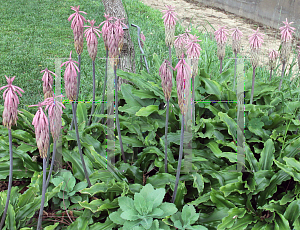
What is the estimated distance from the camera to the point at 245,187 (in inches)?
88.2

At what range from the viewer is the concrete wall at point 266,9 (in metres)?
9.04

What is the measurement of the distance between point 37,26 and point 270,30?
7.59m

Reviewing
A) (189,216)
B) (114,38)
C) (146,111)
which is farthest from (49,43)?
(189,216)

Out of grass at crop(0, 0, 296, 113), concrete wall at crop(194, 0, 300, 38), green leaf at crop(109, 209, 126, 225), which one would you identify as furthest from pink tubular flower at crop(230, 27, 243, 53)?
concrete wall at crop(194, 0, 300, 38)

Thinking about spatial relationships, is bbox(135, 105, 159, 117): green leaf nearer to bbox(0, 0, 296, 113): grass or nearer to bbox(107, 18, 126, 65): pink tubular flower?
bbox(107, 18, 126, 65): pink tubular flower

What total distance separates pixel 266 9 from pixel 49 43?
296 inches

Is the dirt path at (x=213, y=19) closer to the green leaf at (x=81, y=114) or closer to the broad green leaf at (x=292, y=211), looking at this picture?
the green leaf at (x=81, y=114)

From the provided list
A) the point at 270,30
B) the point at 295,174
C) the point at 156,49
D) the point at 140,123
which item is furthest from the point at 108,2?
the point at 270,30

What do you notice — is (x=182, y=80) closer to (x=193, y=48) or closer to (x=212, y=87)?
(x=193, y=48)

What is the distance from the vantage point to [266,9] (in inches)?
399

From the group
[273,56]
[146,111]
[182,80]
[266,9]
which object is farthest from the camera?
[266,9]

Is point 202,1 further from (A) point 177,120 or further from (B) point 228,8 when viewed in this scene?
(A) point 177,120

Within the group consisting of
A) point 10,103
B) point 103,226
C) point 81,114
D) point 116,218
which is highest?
point 10,103

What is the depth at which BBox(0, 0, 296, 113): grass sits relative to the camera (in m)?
4.90
